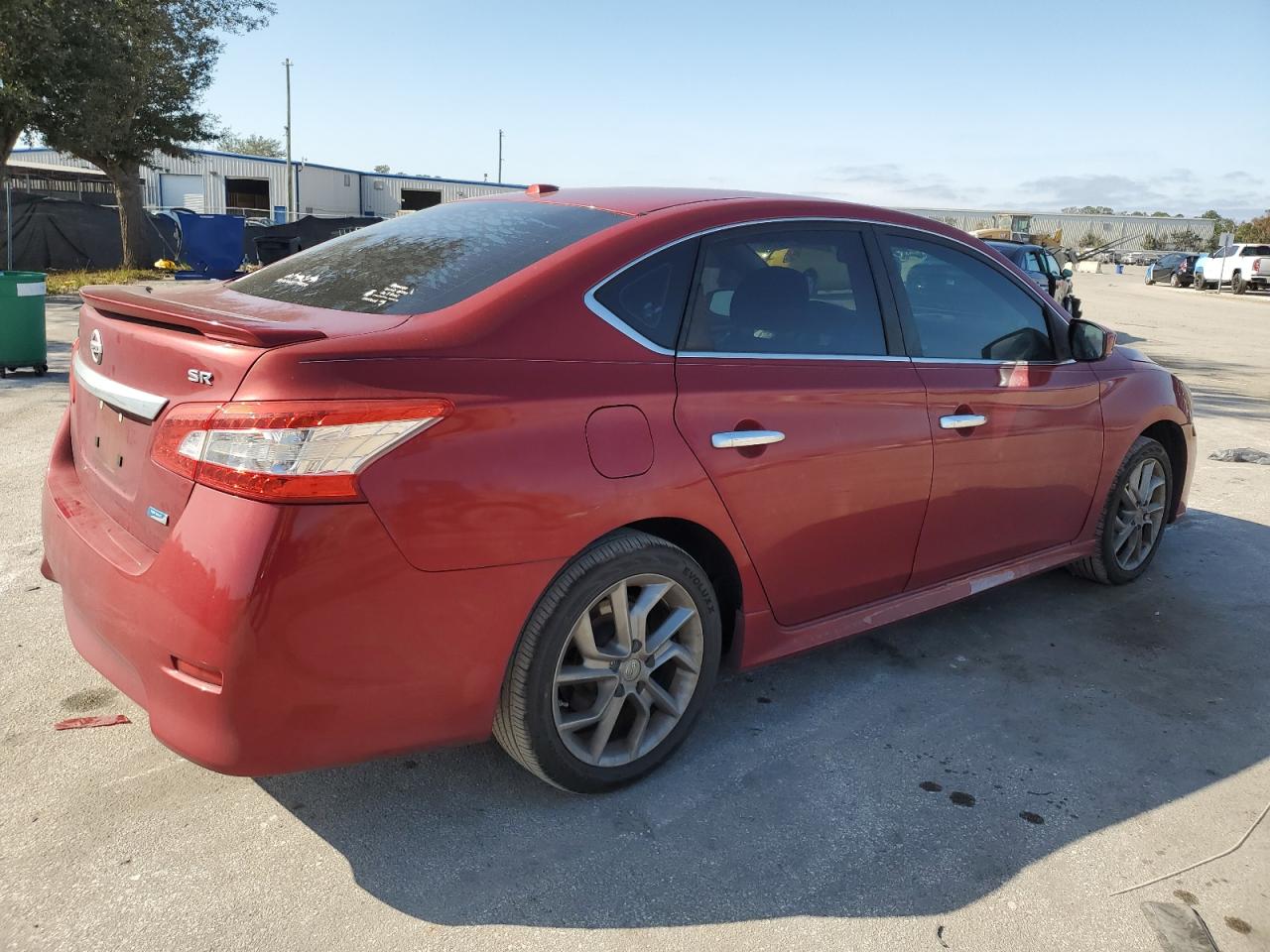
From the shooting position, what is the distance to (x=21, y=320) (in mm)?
9289

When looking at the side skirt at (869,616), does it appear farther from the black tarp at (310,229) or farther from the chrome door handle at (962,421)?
the black tarp at (310,229)

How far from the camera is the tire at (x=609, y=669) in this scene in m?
2.65

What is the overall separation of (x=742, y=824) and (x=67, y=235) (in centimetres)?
2625

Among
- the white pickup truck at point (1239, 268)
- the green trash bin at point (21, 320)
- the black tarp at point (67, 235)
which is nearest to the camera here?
the green trash bin at point (21, 320)

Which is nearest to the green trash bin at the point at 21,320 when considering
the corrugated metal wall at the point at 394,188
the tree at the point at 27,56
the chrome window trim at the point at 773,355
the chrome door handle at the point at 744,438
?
the chrome window trim at the point at 773,355

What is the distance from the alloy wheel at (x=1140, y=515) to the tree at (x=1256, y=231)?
7436 centimetres

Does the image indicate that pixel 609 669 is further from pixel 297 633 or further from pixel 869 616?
pixel 869 616

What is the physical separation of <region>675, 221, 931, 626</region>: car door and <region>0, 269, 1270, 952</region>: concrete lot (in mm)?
539

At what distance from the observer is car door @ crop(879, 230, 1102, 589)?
3639 mm

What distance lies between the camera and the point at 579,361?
2.66m

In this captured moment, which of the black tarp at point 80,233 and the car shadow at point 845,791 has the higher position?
the black tarp at point 80,233

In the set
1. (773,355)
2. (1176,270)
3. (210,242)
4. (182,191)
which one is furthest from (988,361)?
(182,191)

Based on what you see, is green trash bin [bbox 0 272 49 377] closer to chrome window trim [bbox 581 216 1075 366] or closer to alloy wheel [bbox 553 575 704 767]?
chrome window trim [bbox 581 216 1075 366]

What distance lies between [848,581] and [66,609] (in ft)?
7.85
